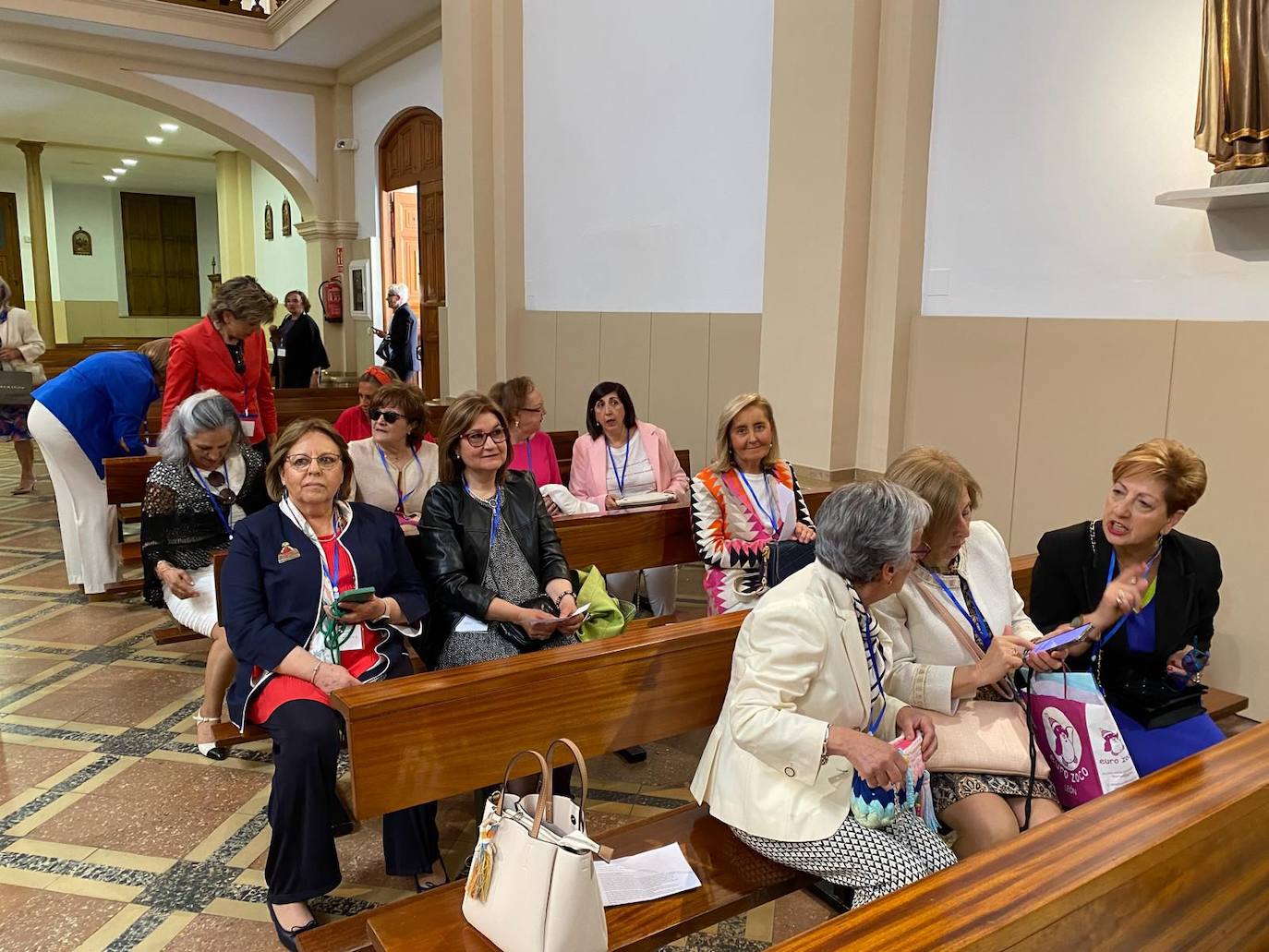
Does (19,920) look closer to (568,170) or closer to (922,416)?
(922,416)

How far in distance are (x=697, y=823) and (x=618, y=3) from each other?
17.3 ft

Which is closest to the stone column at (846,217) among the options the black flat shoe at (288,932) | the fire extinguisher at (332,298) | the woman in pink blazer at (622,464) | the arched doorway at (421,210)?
the woman in pink blazer at (622,464)

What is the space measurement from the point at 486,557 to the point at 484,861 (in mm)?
1320

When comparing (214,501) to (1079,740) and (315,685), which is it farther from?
(1079,740)

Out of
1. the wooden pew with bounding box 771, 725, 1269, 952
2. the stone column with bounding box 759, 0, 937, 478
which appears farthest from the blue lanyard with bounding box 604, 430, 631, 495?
the wooden pew with bounding box 771, 725, 1269, 952

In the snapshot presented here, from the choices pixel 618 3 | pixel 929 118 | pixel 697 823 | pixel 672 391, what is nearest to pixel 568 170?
pixel 618 3

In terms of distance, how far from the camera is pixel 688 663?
2.27m

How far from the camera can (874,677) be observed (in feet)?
6.48

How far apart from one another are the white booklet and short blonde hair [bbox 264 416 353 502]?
1320 mm

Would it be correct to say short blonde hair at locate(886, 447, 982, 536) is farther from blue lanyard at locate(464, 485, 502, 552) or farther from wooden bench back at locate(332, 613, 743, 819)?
blue lanyard at locate(464, 485, 502, 552)

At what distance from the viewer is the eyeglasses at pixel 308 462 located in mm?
2562

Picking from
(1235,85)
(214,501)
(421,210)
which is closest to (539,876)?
(214,501)

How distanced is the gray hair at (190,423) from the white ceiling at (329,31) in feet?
19.5

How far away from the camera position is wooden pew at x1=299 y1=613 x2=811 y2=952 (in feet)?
5.67
